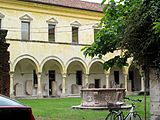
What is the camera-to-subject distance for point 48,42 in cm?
2695

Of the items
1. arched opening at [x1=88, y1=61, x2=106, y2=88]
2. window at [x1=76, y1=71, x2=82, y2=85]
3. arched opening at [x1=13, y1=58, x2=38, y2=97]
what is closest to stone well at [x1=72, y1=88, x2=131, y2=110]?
arched opening at [x1=13, y1=58, x2=38, y2=97]

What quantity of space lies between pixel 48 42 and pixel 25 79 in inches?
177

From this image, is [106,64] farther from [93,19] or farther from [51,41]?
[93,19]

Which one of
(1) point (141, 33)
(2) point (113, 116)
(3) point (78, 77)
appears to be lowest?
(2) point (113, 116)

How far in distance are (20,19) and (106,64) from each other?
60.7 feet

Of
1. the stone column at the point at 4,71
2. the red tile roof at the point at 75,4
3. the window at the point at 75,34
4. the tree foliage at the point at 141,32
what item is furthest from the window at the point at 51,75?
the tree foliage at the point at 141,32

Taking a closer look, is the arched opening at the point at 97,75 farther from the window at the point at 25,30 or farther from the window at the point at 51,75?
the window at the point at 25,30

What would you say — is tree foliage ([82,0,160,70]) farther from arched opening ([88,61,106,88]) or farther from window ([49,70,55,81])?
arched opening ([88,61,106,88])

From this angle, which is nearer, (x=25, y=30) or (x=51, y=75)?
(x=25, y=30)

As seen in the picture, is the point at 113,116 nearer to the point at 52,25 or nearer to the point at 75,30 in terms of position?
the point at 52,25

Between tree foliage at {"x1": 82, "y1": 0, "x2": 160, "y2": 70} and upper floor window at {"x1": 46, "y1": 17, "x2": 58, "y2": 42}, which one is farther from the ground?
upper floor window at {"x1": 46, "y1": 17, "x2": 58, "y2": 42}

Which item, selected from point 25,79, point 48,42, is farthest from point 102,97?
point 25,79

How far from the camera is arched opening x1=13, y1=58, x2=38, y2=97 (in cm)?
2750

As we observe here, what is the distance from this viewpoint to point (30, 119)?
360cm
